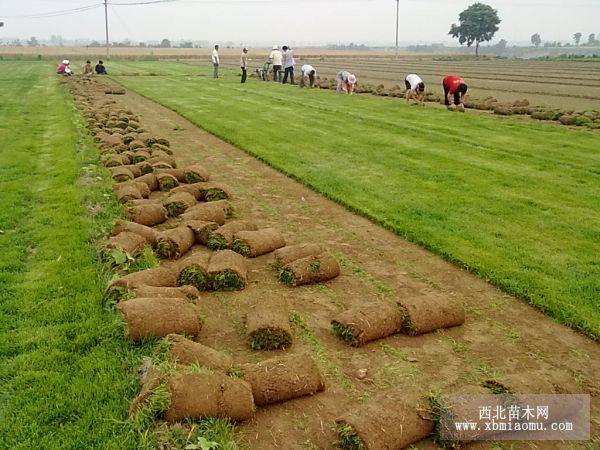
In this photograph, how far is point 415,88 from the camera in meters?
25.4

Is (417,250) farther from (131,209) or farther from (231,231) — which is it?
(131,209)

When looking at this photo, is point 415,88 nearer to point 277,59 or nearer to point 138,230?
point 277,59

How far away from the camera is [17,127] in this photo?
19.0m

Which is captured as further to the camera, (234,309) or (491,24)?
(491,24)

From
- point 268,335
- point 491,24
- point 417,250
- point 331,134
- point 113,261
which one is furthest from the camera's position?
point 491,24

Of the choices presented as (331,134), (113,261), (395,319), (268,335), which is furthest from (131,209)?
(331,134)

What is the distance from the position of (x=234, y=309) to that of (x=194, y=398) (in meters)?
2.19

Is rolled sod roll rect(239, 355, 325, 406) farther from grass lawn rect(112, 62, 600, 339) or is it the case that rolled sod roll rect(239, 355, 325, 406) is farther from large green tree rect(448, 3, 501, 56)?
large green tree rect(448, 3, 501, 56)

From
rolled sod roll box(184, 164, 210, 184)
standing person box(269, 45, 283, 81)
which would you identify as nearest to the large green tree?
standing person box(269, 45, 283, 81)

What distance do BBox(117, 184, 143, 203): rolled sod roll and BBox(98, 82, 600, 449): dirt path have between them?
2.79 meters

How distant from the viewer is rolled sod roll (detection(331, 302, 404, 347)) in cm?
585

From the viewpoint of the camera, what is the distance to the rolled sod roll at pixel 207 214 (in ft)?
29.6

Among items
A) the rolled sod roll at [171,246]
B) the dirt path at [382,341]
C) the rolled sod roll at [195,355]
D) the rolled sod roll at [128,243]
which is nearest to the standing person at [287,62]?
the dirt path at [382,341]

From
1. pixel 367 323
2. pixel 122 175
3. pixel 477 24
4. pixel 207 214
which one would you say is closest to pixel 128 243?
pixel 207 214
